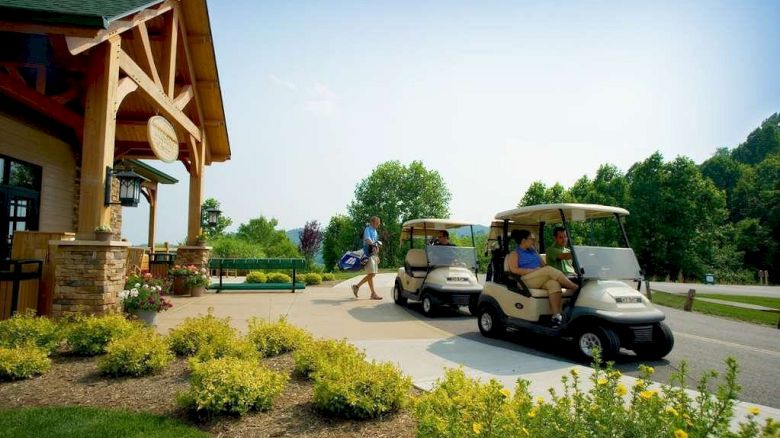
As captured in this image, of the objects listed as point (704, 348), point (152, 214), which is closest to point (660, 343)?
point (704, 348)

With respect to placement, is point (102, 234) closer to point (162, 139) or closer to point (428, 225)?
point (162, 139)

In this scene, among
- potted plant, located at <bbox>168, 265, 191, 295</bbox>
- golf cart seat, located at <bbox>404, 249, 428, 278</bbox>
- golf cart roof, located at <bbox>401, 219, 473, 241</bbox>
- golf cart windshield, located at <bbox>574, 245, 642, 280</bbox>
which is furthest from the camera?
potted plant, located at <bbox>168, 265, 191, 295</bbox>

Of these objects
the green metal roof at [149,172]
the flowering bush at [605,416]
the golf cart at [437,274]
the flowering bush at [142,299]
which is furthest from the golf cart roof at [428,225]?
the green metal roof at [149,172]

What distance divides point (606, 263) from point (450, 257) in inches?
145

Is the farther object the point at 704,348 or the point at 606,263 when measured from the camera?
the point at 704,348

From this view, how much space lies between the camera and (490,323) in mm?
6617

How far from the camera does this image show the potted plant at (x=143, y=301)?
642 centimetres

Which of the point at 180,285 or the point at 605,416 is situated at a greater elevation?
the point at 605,416

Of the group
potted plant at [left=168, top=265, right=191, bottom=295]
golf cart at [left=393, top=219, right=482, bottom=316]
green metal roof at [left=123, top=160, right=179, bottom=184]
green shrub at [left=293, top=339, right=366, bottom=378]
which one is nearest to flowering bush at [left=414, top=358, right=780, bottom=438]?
green shrub at [left=293, top=339, right=366, bottom=378]

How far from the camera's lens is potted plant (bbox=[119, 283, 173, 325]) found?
21.1 feet

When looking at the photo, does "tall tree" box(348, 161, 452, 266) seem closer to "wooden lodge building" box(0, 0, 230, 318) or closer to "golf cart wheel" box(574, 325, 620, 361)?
"wooden lodge building" box(0, 0, 230, 318)

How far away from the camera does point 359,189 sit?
48.7 m

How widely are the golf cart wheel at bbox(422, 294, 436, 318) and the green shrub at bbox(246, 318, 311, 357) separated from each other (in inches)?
142

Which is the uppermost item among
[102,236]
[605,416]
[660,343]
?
[102,236]
